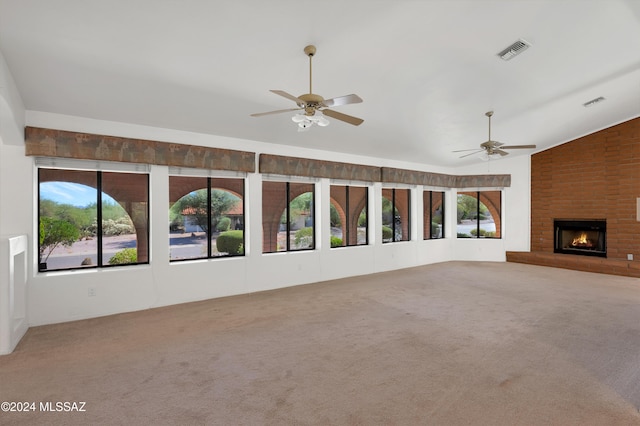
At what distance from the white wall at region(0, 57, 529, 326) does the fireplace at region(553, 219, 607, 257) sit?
3.67m

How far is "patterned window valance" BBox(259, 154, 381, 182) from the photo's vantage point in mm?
5684

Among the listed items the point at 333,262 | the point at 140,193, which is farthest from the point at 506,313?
the point at 140,193

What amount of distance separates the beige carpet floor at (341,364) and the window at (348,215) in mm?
2314

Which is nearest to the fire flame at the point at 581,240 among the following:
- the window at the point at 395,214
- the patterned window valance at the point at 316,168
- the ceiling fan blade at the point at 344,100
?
the window at the point at 395,214

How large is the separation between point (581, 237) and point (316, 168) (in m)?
6.96

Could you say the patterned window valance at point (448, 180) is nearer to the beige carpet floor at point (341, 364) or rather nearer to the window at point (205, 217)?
the beige carpet floor at point (341, 364)

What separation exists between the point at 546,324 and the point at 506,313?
0.49m

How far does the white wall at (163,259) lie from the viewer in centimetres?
385

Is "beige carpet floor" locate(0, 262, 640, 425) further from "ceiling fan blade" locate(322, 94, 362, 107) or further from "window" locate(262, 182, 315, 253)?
"ceiling fan blade" locate(322, 94, 362, 107)

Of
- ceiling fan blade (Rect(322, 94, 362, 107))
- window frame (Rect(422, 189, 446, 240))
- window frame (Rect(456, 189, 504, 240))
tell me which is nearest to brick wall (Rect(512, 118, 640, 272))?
window frame (Rect(456, 189, 504, 240))

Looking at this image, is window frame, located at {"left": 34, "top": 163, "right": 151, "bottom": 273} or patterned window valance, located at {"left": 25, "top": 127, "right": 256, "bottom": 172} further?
window frame, located at {"left": 34, "top": 163, "right": 151, "bottom": 273}

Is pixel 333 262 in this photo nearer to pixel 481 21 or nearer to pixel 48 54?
pixel 481 21

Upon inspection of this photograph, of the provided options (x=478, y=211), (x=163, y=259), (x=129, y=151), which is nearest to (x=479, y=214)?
(x=478, y=211)

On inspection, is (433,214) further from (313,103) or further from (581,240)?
(313,103)
